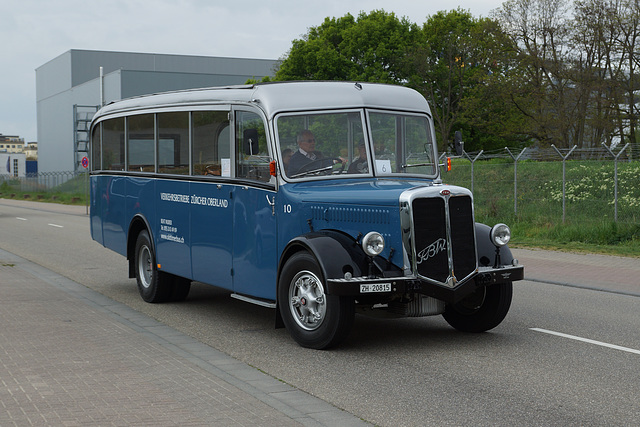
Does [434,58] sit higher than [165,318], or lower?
higher

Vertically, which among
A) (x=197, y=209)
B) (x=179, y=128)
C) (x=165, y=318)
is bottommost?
(x=165, y=318)

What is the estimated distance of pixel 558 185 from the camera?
2070 centimetres

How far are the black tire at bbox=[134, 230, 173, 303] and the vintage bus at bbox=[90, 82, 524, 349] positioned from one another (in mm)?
25

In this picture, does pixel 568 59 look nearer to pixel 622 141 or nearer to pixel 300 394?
pixel 622 141

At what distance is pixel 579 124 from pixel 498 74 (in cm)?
665

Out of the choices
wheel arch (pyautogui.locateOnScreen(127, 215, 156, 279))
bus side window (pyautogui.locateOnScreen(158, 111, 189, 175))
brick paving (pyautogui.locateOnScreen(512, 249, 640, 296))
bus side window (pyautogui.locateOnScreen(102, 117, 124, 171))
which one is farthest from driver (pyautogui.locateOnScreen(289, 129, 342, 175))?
brick paving (pyautogui.locateOnScreen(512, 249, 640, 296))

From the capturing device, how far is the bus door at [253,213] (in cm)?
813

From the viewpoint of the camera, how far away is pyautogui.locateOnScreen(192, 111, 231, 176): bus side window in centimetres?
892

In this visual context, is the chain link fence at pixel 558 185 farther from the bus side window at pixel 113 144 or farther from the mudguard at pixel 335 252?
the mudguard at pixel 335 252

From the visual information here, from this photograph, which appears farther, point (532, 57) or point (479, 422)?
point (532, 57)

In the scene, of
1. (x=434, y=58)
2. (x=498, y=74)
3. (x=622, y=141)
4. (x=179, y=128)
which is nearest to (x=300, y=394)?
(x=179, y=128)

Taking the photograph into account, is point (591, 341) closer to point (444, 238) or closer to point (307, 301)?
point (444, 238)

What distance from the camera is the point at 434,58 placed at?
52219 mm

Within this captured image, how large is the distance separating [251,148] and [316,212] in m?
1.10
